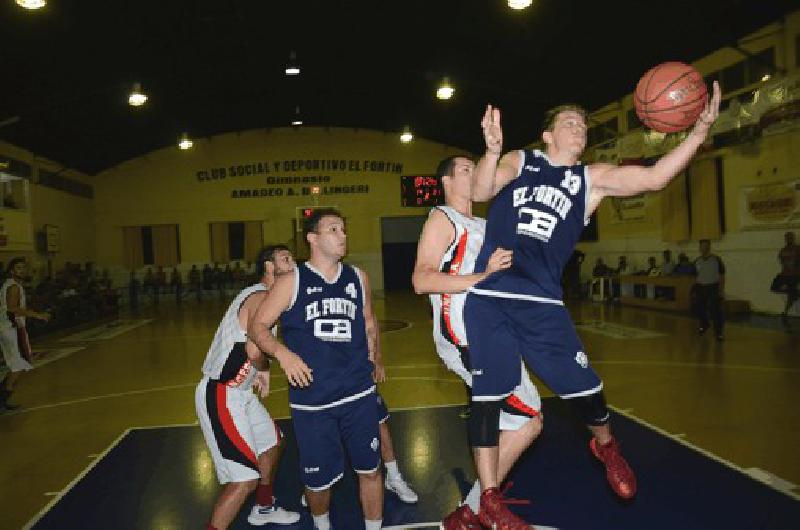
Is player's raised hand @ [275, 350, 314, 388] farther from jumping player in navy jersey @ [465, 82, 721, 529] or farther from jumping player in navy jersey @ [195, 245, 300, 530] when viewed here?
jumping player in navy jersey @ [465, 82, 721, 529]

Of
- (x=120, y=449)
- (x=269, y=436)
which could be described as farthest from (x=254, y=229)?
(x=269, y=436)

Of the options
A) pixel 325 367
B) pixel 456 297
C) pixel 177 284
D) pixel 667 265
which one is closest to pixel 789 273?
pixel 667 265

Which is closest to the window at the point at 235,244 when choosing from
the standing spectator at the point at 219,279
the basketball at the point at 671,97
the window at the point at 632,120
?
the standing spectator at the point at 219,279

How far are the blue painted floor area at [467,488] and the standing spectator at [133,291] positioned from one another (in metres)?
21.4

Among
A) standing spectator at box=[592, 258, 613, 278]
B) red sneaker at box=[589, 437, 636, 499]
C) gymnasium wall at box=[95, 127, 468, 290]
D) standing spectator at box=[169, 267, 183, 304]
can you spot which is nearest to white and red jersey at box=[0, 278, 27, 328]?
red sneaker at box=[589, 437, 636, 499]

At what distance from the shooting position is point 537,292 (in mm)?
3076

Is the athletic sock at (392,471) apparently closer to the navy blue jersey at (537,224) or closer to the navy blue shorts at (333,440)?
the navy blue shorts at (333,440)

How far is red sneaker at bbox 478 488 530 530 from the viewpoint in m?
2.88

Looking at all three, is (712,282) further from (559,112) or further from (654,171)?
(559,112)

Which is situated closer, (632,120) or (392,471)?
(392,471)

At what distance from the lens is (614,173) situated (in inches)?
125

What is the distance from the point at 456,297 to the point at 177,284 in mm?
23601

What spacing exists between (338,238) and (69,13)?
12.0 metres

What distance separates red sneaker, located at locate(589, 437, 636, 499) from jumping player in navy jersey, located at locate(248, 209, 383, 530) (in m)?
1.23
